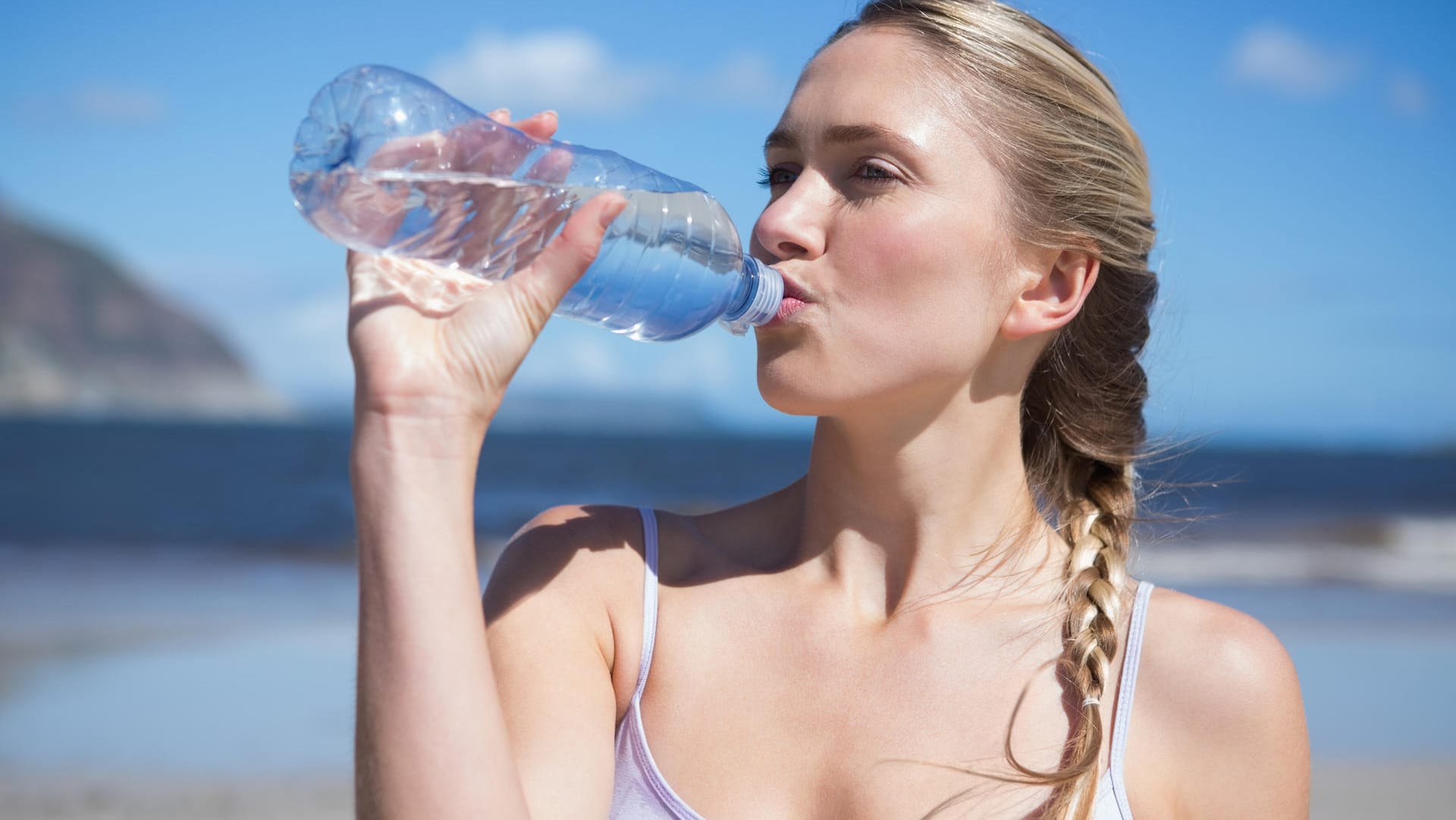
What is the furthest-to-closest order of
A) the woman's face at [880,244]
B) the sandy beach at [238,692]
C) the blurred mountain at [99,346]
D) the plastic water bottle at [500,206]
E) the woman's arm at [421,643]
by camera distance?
1. the blurred mountain at [99,346]
2. the sandy beach at [238,692]
3. the woman's face at [880,244]
4. the plastic water bottle at [500,206]
5. the woman's arm at [421,643]

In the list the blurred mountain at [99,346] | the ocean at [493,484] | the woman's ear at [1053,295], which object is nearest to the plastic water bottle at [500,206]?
the woman's ear at [1053,295]

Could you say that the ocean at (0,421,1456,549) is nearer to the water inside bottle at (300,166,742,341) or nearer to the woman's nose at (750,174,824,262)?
the woman's nose at (750,174,824,262)

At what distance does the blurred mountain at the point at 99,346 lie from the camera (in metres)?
75.9

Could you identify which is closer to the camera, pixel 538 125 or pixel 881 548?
pixel 538 125

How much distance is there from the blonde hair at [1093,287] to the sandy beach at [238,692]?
Result: 42.0 inches

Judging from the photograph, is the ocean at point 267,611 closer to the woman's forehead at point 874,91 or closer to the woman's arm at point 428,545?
the woman's forehead at point 874,91

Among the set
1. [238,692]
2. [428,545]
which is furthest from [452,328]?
[238,692]

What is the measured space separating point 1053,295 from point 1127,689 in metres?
0.78

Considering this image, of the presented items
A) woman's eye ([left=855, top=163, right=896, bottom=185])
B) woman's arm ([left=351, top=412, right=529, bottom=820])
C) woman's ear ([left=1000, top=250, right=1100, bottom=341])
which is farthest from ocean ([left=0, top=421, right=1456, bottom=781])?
woman's arm ([left=351, top=412, right=529, bottom=820])

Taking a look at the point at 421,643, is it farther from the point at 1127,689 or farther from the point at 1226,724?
the point at 1226,724

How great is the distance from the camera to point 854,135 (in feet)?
6.88

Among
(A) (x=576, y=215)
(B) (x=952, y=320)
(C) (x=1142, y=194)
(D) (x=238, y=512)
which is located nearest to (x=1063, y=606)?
(B) (x=952, y=320)

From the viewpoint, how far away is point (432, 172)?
1.70 m

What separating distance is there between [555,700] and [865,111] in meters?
1.15
